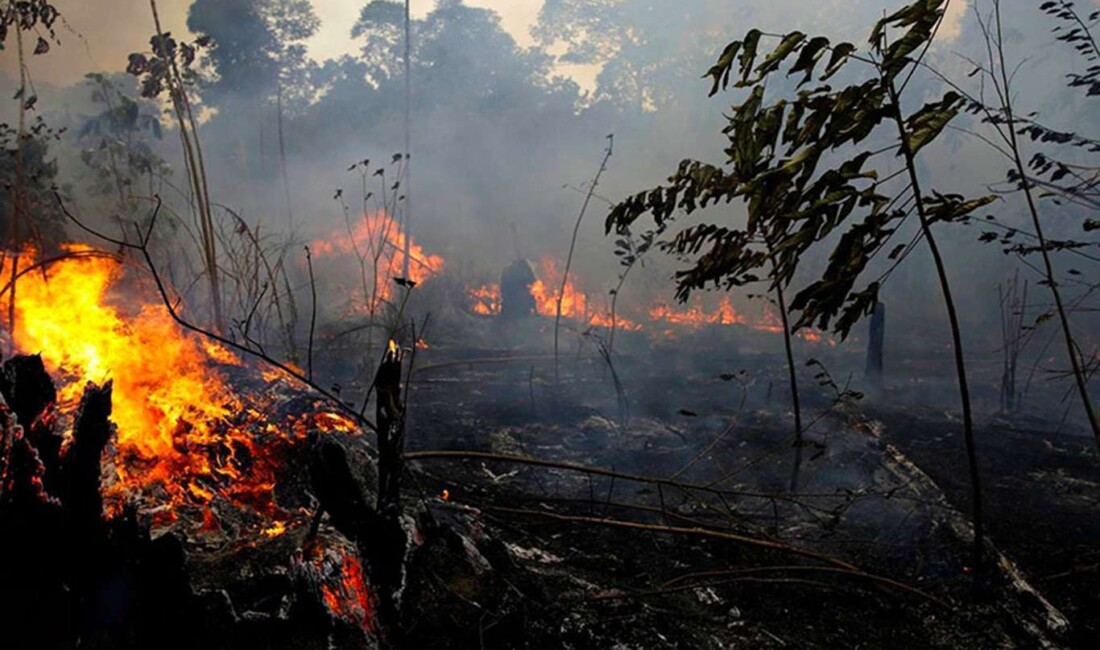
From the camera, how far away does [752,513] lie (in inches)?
192

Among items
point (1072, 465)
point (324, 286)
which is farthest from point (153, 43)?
point (324, 286)

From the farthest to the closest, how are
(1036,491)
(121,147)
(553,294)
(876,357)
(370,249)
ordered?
1. (553,294)
2. (370,249)
3. (121,147)
4. (876,357)
5. (1036,491)

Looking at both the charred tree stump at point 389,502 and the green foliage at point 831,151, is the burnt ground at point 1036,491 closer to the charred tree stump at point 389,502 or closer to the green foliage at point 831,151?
the green foliage at point 831,151

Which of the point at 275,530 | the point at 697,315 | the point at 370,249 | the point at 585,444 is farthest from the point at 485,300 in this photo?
the point at 275,530

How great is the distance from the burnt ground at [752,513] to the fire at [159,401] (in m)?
1.30

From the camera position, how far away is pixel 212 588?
2.35 m

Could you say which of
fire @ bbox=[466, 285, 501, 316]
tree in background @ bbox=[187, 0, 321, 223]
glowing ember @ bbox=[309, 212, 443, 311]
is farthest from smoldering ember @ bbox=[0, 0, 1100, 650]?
tree in background @ bbox=[187, 0, 321, 223]

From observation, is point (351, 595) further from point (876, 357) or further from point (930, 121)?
point (876, 357)

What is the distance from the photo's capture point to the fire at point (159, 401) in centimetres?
337

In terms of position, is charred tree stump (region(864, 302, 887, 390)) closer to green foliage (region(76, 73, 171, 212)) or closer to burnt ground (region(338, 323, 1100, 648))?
burnt ground (region(338, 323, 1100, 648))

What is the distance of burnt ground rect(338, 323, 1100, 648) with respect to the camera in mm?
3053

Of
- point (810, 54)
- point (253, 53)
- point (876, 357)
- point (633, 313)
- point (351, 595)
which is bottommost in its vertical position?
point (351, 595)

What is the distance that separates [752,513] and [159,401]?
13.8ft

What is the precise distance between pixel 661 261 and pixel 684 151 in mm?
4875
